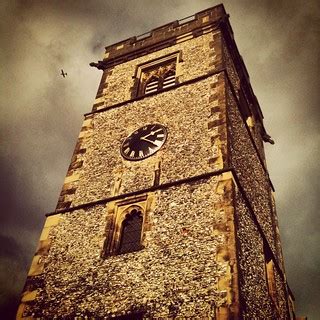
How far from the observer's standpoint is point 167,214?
9625 mm

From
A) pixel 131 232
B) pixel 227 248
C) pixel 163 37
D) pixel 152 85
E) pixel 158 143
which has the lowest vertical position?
pixel 227 248

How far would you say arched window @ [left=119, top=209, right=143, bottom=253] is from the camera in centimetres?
966

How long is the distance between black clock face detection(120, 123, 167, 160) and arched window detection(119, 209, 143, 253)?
1.96 meters

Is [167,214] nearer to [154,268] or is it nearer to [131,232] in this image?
[131,232]

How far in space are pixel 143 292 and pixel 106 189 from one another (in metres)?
3.55

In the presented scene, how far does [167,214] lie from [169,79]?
688 centimetres

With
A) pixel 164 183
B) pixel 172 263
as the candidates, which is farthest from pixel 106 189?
pixel 172 263

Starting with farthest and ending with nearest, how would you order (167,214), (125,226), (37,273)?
1. (125,226)
2. (37,273)
3. (167,214)

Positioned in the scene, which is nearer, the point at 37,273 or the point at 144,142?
the point at 37,273

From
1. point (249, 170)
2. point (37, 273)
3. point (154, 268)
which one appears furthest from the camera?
point (249, 170)

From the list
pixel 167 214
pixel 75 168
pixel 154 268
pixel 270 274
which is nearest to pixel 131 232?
pixel 167 214

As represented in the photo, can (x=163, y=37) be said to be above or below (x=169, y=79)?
above

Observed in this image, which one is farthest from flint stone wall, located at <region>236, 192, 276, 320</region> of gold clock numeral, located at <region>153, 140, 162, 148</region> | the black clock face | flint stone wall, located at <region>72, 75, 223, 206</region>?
the black clock face

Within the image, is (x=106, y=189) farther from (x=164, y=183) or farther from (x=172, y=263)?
(x=172, y=263)
